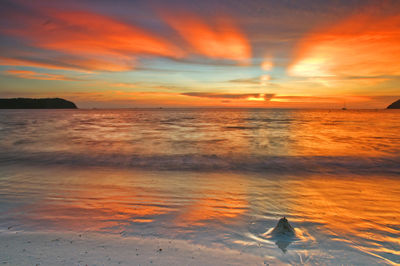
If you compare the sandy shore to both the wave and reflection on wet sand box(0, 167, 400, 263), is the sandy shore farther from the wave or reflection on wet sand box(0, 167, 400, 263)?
the wave

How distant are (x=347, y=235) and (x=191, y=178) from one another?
219 inches

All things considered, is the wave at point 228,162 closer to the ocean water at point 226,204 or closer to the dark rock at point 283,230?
the ocean water at point 226,204

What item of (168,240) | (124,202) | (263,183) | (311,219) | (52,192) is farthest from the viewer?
(263,183)

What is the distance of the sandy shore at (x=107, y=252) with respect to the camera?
11.4 ft

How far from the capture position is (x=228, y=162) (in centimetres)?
1302

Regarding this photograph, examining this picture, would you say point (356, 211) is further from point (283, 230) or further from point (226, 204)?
point (226, 204)

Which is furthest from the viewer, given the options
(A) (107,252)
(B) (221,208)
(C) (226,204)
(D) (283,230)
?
(C) (226,204)

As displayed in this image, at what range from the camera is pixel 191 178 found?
917 cm

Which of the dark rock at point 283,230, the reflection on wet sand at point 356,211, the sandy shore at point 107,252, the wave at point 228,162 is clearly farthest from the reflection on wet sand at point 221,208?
the wave at point 228,162

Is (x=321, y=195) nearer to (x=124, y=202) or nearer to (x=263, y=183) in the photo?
(x=263, y=183)

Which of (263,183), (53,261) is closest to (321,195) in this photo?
(263,183)

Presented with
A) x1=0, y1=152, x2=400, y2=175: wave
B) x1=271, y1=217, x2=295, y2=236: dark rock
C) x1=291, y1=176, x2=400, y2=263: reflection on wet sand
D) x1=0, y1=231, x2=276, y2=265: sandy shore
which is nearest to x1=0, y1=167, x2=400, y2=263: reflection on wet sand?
x1=291, y1=176, x2=400, y2=263: reflection on wet sand

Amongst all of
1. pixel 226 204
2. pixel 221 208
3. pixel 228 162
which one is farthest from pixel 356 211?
pixel 228 162

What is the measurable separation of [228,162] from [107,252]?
31.9ft
